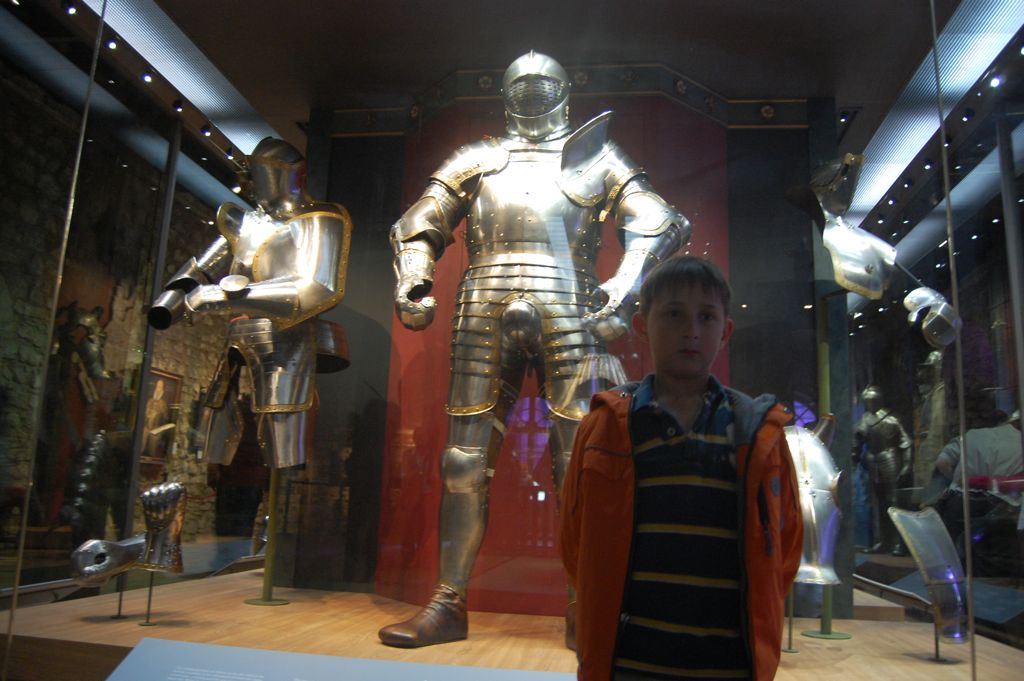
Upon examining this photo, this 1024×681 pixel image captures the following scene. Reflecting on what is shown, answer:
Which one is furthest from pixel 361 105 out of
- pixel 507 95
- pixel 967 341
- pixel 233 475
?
pixel 967 341

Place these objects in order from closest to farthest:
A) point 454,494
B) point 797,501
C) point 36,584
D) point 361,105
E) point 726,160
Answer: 1. point 797,501
2. point 454,494
3. point 36,584
4. point 726,160
5. point 361,105

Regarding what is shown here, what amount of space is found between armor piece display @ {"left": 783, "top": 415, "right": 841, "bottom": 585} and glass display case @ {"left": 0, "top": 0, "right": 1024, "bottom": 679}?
0.02 metres

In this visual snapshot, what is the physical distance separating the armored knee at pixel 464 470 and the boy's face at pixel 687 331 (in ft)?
5.31

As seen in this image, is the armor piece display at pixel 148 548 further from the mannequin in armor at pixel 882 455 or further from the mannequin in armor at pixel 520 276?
the mannequin in armor at pixel 882 455

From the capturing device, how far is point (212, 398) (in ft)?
12.0

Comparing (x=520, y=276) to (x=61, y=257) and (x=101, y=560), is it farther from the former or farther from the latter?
(x=61, y=257)

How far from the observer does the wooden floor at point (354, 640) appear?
104 inches

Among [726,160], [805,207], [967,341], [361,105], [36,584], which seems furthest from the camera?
[361,105]

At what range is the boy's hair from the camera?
5.04ft

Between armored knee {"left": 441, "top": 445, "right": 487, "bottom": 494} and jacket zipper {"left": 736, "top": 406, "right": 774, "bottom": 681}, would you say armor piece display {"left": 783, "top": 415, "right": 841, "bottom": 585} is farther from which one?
jacket zipper {"left": 736, "top": 406, "right": 774, "bottom": 681}

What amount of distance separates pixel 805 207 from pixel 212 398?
9.32ft

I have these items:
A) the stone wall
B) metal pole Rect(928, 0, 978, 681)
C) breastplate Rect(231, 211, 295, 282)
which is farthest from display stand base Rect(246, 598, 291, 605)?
metal pole Rect(928, 0, 978, 681)

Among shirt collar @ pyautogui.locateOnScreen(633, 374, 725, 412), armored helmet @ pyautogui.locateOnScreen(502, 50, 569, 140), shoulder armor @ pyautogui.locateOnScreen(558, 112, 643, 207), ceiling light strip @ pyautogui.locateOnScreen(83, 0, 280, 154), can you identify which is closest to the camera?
shirt collar @ pyautogui.locateOnScreen(633, 374, 725, 412)

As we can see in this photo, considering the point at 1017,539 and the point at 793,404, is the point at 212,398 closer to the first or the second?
the point at 793,404
